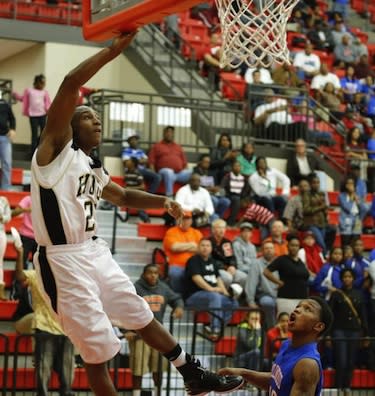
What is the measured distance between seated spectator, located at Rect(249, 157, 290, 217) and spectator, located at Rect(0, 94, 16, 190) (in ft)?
11.8

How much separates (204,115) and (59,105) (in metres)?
12.2

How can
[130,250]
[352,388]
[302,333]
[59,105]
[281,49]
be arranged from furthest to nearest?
[130,250] < [352,388] < [281,49] < [302,333] < [59,105]

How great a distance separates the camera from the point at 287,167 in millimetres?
18375

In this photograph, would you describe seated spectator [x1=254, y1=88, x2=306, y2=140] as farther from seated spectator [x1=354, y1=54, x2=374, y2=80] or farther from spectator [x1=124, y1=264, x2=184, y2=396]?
A: spectator [x1=124, y1=264, x2=184, y2=396]

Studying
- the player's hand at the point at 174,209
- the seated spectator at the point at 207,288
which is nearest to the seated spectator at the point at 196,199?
the seated spectator at the point at 207,288

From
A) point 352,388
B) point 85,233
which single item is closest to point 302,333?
point 85,233

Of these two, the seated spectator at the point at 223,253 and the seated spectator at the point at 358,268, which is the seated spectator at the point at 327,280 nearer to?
the seated spectator at the point at 358,268

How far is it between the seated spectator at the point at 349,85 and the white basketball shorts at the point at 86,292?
14.7 metres

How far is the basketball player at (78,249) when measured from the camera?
656cm

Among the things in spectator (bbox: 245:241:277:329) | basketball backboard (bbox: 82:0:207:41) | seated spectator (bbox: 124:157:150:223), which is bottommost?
spectator (bbox: 245:241:277:329)

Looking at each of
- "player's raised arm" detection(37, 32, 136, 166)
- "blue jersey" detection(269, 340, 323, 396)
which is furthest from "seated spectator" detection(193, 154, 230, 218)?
"player's raised arm" detection(37, 32, 136, 166)

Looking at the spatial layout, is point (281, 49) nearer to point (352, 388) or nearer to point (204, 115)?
point (352, 388)

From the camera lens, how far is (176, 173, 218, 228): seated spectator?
14.8 m

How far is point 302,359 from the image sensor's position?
678cm
